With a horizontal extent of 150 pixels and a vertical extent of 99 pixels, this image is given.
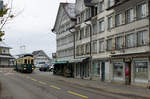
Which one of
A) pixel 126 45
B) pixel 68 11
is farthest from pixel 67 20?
pixel 126 45

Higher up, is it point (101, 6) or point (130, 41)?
point (101, 6)

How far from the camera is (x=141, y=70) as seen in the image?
1041 inches

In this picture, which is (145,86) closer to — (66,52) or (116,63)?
(116,63)

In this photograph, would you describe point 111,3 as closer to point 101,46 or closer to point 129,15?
point 129,15

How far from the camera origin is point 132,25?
28156mm

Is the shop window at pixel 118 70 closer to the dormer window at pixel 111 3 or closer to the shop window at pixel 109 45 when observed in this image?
the shop window at pixel 109 45

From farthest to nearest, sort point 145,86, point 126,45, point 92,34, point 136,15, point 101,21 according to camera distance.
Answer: point 92,34 < point 101,21 < point 126,45 < point 136,15 < point 145,86

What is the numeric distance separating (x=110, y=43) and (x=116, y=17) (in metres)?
3.47

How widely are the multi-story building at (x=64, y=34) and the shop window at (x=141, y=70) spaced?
2165 centimetres

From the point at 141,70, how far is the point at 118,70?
17.0 feet

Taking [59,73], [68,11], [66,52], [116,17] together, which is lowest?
[59,73]

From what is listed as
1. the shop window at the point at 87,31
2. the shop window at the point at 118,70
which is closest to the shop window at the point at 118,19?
the shop window at the point at 118,70

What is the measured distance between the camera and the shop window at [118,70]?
3058cm

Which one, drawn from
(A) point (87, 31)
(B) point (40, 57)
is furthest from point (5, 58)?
(A) point (87, 31)
